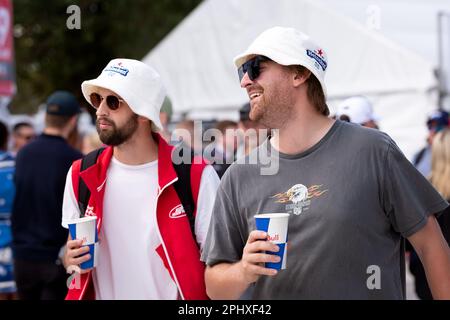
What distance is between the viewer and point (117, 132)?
3.58m

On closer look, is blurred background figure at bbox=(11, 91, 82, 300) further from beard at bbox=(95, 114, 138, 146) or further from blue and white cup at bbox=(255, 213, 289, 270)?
blue and white cup at bbox=(255, 213, 289, 270)

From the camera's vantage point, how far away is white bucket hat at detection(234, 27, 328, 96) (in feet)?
9.73

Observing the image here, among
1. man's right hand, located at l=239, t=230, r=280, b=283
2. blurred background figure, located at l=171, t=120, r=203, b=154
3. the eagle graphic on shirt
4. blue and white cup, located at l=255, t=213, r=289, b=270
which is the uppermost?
blurred background figure, located at l=171, t=120, r=203, b=154

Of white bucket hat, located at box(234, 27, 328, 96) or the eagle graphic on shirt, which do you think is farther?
white bucket hat, located at box(234, 27, 328, 96)

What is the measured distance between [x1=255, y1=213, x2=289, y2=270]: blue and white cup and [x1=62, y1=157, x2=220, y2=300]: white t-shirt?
885 mm

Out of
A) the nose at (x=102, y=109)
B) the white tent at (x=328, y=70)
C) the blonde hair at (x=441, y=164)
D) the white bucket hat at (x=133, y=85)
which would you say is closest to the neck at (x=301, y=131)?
the white bucket hat at (x=133, y=85)

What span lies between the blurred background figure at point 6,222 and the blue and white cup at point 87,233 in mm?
3271

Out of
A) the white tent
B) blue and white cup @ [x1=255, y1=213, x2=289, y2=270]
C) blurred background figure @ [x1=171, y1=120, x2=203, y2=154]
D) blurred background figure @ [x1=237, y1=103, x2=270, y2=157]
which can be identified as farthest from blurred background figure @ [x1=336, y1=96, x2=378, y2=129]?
the white tent

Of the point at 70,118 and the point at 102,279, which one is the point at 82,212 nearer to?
the point at 102,279

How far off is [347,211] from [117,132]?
52.1 inches

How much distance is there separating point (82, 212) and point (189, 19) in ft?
31.1

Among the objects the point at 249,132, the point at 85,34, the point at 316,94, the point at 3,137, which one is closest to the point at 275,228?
the point at 316,94

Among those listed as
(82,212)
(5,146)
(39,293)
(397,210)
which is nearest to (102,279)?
(82,212)
